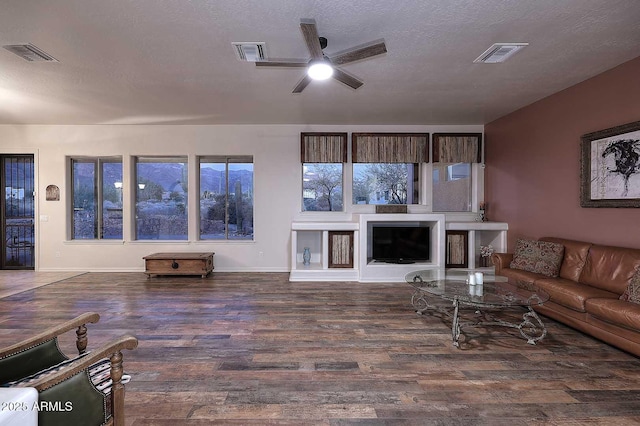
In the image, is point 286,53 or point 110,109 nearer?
point 286,53

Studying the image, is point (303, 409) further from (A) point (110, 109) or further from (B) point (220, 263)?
(A) point (110, 109)

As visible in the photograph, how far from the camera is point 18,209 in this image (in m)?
6.47

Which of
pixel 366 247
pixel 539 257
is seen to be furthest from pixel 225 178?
pixel 539 257

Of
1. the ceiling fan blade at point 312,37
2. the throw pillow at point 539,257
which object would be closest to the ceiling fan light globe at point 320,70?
the ceiling fan blade at point 312,37

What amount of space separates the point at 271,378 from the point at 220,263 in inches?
170

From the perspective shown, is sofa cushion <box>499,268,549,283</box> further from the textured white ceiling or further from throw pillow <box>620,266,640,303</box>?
the textured white ceiling

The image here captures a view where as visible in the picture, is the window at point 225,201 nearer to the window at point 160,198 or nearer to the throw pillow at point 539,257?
the window at point 160,198

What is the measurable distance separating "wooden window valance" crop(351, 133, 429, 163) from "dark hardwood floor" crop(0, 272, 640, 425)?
9.71 ft

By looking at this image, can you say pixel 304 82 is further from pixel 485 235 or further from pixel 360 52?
pixel 485 235

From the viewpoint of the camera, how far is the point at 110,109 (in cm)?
523

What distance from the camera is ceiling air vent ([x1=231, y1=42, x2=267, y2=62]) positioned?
10.1ft

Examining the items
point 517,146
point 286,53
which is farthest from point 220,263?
point 517,146

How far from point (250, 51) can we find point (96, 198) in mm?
5443

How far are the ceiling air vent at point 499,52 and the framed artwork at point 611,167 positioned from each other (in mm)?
1592
